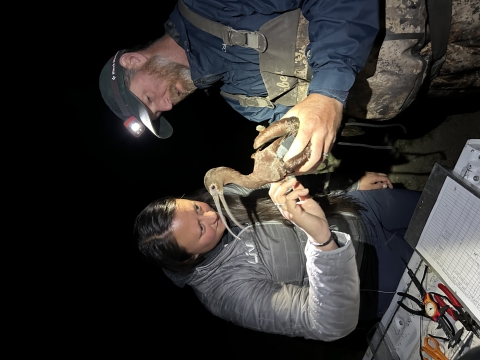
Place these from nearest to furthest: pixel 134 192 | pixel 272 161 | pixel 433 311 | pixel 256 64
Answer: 1. pixel 272 161
2. pixel 433 311
3. pixel 256 64
4. pixel 134 192

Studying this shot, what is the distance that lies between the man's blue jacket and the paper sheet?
72 cm

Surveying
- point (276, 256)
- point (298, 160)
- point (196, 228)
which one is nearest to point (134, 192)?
point (196, 228)

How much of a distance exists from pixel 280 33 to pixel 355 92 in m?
0.54

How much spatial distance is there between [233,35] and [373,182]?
1630 millimetres

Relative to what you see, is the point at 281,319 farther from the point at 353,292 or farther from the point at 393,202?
the point at 393,202

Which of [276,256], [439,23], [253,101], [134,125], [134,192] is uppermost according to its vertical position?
[439,23]

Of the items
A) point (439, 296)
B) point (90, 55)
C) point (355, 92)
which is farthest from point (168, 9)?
point (439, 296)

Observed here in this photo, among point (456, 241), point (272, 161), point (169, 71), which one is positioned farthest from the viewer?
point (169, 71)

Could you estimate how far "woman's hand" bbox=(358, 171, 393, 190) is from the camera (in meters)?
2.32

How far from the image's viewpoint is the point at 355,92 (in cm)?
160

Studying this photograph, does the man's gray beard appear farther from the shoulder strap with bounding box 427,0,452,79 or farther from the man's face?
the shoulder strap with bounding box 427,0,452,79

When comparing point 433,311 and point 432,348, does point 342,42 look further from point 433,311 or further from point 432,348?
point 432,348

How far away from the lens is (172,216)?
1.93 meters

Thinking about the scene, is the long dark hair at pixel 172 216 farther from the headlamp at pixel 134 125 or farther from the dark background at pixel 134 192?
the dark background at pixel 134 192
